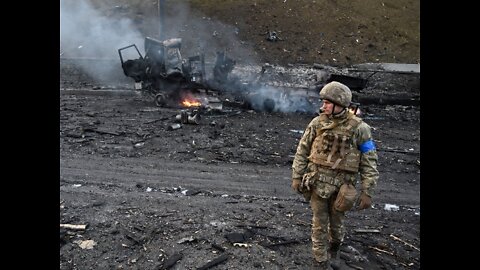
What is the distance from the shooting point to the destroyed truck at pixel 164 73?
13.9 metres

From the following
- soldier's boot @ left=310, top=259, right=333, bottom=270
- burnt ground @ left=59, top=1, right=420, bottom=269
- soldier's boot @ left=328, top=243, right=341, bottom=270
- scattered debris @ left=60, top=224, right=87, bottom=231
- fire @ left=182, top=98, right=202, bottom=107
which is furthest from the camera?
fire @ left=182, top=98, right=202, bottom=107

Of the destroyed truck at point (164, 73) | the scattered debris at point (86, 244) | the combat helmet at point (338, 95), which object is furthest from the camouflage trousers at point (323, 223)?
the destroyed truck at point (164, 73)

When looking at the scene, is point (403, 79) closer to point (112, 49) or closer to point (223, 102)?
point (223, 102)

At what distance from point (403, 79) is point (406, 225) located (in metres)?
12.8

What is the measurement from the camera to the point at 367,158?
4980 mm

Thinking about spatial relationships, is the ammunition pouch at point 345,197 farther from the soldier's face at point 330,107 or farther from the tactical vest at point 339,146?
the soldier's face at point 330,107

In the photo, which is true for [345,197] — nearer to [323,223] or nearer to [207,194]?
[323,223]

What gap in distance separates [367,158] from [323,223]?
1.05m

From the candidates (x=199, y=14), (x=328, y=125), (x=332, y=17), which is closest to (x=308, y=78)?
(x=332, y=17)

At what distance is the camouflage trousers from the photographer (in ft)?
17.1

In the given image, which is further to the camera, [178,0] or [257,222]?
[178,0]

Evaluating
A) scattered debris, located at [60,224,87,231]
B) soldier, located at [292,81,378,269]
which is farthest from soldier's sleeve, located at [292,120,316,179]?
scattered debris, located at [60,224,87,231]

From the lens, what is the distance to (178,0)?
80.8 feet

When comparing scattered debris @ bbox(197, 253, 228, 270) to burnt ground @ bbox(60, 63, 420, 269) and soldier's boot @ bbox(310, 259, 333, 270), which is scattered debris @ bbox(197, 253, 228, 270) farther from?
soldier's boot @ bbox(310, 259, 333, 270)
